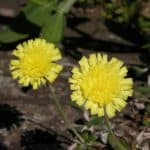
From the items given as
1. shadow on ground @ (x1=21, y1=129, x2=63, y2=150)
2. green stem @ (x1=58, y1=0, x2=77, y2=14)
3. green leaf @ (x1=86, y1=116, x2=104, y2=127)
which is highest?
green stem @ (x1=58, y1=0, x2=77, y2=14)

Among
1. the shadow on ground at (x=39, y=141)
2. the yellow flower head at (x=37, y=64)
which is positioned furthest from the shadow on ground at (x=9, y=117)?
the yellow flower head at (x=37, y=64)

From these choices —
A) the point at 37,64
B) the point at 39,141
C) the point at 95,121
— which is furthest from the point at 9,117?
the point at 37,64

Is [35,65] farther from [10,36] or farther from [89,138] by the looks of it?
[10,36]

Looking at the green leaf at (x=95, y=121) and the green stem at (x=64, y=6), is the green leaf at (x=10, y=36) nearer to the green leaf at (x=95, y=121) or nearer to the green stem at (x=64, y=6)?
the green stem at (x=64, y=6)

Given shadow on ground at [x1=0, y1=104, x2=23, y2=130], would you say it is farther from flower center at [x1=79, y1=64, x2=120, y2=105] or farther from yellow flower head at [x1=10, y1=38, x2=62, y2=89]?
flower center at [x1=79, y1=64, x2=120, y2=105]

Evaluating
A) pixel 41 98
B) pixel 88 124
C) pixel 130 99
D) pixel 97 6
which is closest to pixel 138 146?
pixel 88 124

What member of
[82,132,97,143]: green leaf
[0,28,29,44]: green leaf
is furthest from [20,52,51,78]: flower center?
[0,28,29,44]: green leaf

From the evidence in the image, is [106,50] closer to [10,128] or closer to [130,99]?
[130,99]
